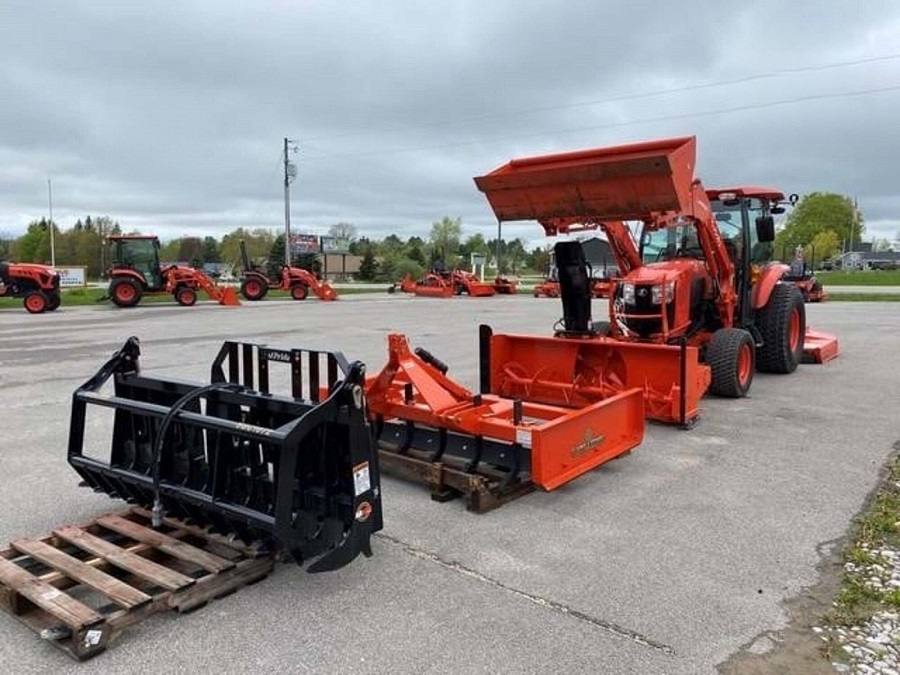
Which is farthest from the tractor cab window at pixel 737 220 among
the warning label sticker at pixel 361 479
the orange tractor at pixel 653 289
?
the warning label sticker at pixel 361 479

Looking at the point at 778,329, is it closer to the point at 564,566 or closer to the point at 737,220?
the point at 737,220

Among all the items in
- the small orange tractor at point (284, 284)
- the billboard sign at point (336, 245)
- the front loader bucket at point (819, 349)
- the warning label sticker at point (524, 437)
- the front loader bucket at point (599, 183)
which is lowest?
the front loader bucket at point (819, 349)

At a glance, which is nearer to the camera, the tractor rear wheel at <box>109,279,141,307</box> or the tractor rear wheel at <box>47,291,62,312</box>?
the tractor rear wheel at <box>47,291,62,312</box>

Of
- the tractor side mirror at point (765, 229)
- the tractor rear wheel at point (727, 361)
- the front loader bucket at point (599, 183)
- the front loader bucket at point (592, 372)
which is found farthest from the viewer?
the tractor side mirror at point (765, 229)

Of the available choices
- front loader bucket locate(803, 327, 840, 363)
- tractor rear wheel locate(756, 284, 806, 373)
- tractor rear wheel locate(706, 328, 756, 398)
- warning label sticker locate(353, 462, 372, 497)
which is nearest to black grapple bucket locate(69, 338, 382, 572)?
warning label sticker locate(353, 462, 372, 497)

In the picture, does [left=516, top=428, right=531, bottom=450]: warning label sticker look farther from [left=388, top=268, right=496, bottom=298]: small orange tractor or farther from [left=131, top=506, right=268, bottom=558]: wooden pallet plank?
[left=388, top=268, right=496, bottom=298]: small orange tractor

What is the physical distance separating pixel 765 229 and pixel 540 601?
7.30m

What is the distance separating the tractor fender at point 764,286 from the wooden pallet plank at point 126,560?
8.28 meters

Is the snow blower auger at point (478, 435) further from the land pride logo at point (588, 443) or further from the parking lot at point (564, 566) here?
the parking lot at point (564, 566)

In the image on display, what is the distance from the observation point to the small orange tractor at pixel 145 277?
88.4ft

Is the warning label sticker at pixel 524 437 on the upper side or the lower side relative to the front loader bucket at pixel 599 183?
lower

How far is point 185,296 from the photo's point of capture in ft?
92.3

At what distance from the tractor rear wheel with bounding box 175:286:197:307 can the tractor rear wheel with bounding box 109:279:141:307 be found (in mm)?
1527

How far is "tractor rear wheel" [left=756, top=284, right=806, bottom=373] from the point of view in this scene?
32.0 feet
